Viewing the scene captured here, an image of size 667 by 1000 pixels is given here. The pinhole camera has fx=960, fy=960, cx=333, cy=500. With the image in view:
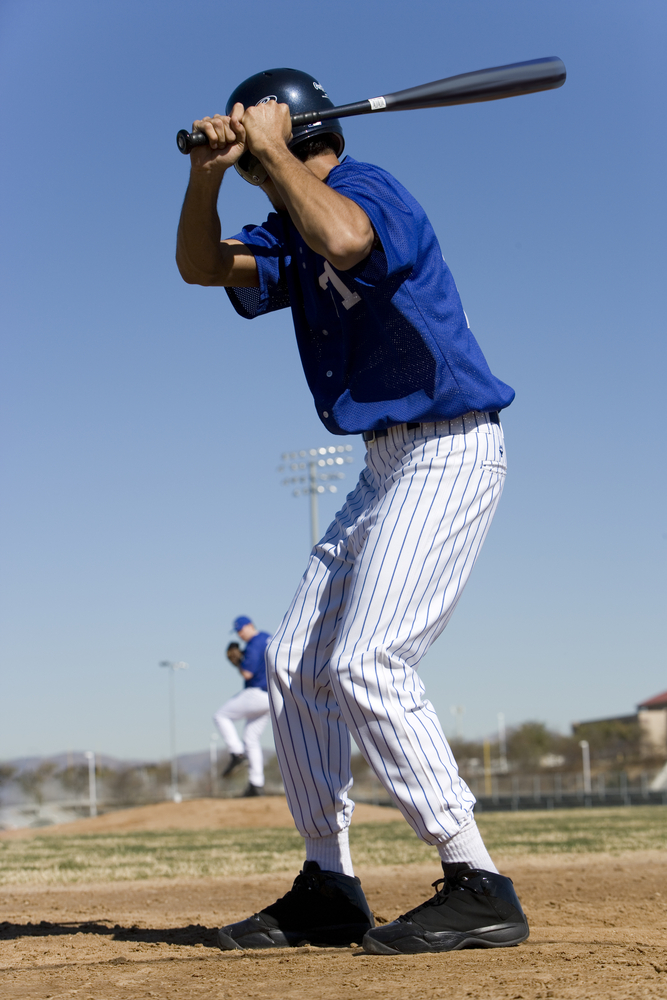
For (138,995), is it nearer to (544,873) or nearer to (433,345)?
(433,345)

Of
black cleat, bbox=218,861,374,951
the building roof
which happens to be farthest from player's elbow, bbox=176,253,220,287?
the building roof

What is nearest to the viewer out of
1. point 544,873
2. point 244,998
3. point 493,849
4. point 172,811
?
point 244,998

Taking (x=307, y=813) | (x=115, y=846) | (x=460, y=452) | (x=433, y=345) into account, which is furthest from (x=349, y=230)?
(x=115, y=846)

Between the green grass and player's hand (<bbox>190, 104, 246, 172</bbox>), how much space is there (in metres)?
4.28

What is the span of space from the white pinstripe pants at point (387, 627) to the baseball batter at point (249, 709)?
32.4 feet

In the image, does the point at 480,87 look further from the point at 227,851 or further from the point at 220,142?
the point at 227,851

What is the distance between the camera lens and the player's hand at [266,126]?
2.81 meters

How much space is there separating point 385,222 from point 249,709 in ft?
36.0

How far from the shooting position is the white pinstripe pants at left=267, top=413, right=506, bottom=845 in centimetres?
266

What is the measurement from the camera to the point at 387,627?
2713 mm

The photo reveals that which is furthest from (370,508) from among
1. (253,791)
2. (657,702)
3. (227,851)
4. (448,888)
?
(657,702)

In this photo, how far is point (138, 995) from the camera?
6.94ft

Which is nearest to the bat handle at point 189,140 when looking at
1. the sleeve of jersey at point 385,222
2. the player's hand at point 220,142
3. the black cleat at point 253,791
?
the player's hand at point 220,142

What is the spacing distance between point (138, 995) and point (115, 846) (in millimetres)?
7334
